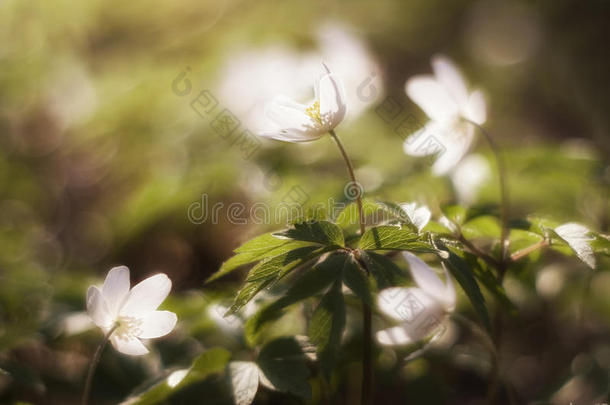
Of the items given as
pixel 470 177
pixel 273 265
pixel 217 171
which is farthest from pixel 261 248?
pixel 217 171

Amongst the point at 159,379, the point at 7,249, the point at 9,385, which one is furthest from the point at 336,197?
the point at 7,249

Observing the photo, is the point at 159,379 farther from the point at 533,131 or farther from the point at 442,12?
the point at 442,12

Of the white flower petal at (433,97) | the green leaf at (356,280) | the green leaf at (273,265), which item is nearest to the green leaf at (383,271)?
the green leaf at (356,280)

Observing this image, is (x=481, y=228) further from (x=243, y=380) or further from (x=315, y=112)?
(x=243, y=380)

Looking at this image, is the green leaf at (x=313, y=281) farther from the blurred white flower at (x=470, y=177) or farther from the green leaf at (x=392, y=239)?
the blurred white flower at (x=470, y=177)

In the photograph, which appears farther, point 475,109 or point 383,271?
point 475,109

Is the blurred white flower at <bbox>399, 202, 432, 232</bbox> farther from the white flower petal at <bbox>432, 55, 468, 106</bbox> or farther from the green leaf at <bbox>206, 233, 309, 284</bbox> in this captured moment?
the white flower petal at <bbox>432, 55, 468, 106</bbox>

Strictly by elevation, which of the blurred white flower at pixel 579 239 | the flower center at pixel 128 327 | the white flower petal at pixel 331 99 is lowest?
the blurred white flower at pixel 579 239
